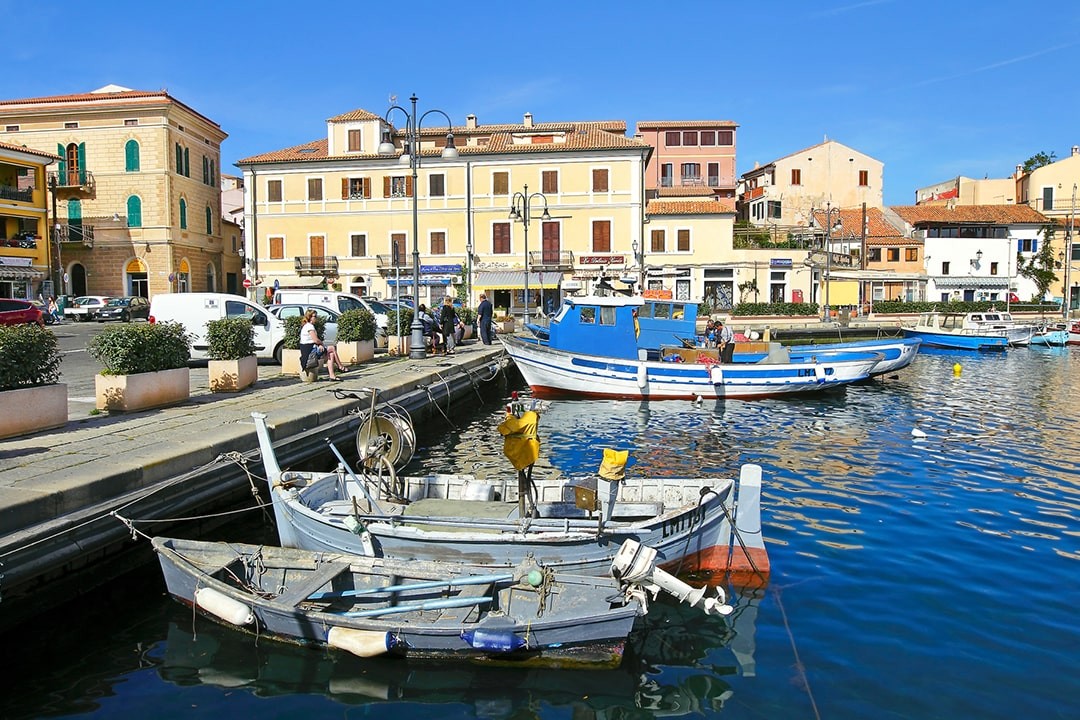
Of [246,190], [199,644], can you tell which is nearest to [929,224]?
[246,190]

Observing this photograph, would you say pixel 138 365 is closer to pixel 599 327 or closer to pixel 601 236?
pixel 599 327

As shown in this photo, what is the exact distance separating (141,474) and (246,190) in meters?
43.4

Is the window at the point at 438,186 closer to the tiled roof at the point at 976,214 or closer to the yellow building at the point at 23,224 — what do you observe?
the yellow building at the point at 23,224

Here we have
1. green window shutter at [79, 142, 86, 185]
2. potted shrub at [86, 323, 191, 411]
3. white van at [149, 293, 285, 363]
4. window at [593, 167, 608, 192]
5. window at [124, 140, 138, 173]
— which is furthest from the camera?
window at [593, 167, 608, 192]

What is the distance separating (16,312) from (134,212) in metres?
18.1

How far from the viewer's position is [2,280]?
40.1m

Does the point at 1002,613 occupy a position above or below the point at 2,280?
below

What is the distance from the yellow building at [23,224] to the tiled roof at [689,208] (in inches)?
1281

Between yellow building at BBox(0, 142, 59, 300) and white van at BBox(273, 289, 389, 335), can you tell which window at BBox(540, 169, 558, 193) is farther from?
yellow building at BBox(0, 142, 59, 300)

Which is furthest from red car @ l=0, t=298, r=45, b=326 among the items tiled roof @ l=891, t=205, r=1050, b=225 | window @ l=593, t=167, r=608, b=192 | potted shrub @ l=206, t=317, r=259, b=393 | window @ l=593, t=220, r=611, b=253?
tiled roof @ l=891, t=205, r=1050, b=225

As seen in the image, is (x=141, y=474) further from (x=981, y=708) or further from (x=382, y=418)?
(x=981, y=708)

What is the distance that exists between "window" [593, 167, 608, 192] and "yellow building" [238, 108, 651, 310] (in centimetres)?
6

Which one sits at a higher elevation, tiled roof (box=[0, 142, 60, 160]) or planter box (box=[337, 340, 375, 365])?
tiled roof (box=[0, 142, 60, 160])

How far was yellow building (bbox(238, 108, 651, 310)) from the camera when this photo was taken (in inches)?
1820
